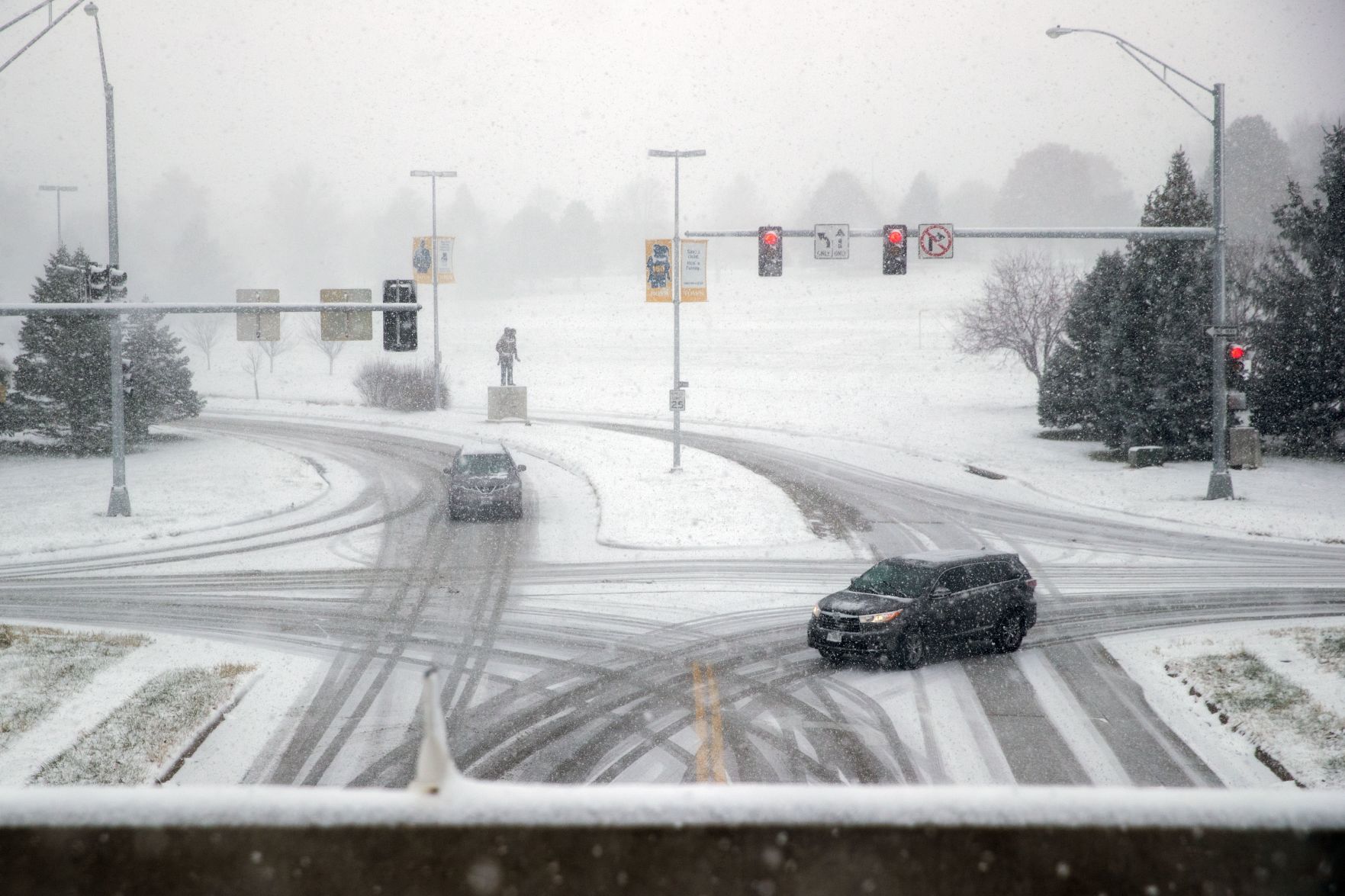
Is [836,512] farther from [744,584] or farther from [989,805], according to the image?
[989,805]

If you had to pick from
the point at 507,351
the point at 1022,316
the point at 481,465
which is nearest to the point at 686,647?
the point at 481,465

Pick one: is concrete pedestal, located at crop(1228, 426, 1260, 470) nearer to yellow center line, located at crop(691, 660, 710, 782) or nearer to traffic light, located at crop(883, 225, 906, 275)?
traffic light, located at crop(883, 225, 906, 275)

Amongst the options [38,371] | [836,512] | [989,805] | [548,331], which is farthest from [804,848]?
[548,331]

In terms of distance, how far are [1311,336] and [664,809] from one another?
4104 cm

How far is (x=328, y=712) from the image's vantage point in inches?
512

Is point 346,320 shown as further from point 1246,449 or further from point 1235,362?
point 1246,449

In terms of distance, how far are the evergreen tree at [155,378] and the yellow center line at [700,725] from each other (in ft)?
124

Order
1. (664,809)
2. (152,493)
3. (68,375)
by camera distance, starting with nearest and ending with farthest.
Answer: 1. (664,809)
2. (152,493)
3. (68,375)

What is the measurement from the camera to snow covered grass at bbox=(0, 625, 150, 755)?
12688mm

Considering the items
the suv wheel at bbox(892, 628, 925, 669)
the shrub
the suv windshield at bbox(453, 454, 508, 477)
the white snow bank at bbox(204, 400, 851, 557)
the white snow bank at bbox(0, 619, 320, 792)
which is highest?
the shrub

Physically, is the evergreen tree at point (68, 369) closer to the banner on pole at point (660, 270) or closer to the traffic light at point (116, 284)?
the traffic light at point (116, 284)

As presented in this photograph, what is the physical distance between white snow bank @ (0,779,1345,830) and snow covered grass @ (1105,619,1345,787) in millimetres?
8707

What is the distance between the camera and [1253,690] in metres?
13.3

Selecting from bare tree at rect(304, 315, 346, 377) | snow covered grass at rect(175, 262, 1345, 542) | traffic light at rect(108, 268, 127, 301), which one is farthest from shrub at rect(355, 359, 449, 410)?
traffic light at rect(108, 268, 127, 301)
